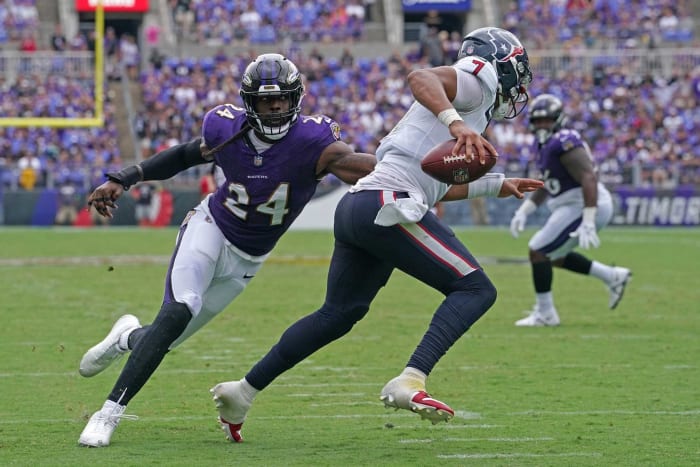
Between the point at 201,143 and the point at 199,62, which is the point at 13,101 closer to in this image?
the point at 199,62

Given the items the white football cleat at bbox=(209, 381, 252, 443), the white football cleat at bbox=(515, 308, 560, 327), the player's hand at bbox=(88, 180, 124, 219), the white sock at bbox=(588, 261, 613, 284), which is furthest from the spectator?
the white football cleat at bbox=(209, 381, 252, 443)

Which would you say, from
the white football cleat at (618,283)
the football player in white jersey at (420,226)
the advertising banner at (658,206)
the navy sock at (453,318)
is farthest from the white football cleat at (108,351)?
the advertising banner at (658,206)

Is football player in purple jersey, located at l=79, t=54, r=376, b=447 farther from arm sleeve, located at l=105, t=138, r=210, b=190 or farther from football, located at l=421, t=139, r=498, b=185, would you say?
football, located at l=421, t=139, r=498, b=185

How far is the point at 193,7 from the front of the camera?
107ft

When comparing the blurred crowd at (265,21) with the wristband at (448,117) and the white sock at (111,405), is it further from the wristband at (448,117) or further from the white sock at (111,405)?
the wristband at (448,117)

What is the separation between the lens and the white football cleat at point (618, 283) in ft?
33.4

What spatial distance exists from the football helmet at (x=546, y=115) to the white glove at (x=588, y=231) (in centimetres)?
75

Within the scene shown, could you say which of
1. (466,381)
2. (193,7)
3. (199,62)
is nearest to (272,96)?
(466,381)

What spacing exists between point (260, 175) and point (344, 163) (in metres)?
0.36

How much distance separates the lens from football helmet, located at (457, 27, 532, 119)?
16.5ft

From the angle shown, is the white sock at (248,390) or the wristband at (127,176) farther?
the wristband at (127,176)

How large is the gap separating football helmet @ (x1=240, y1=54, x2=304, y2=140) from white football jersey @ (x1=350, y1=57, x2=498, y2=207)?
0.46 metres

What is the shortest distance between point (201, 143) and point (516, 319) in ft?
17.4

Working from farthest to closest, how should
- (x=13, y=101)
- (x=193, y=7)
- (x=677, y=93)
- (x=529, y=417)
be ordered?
(x=193, y=7), (x=677, y=93), (x=13, y=101), (x=529, y=417)
